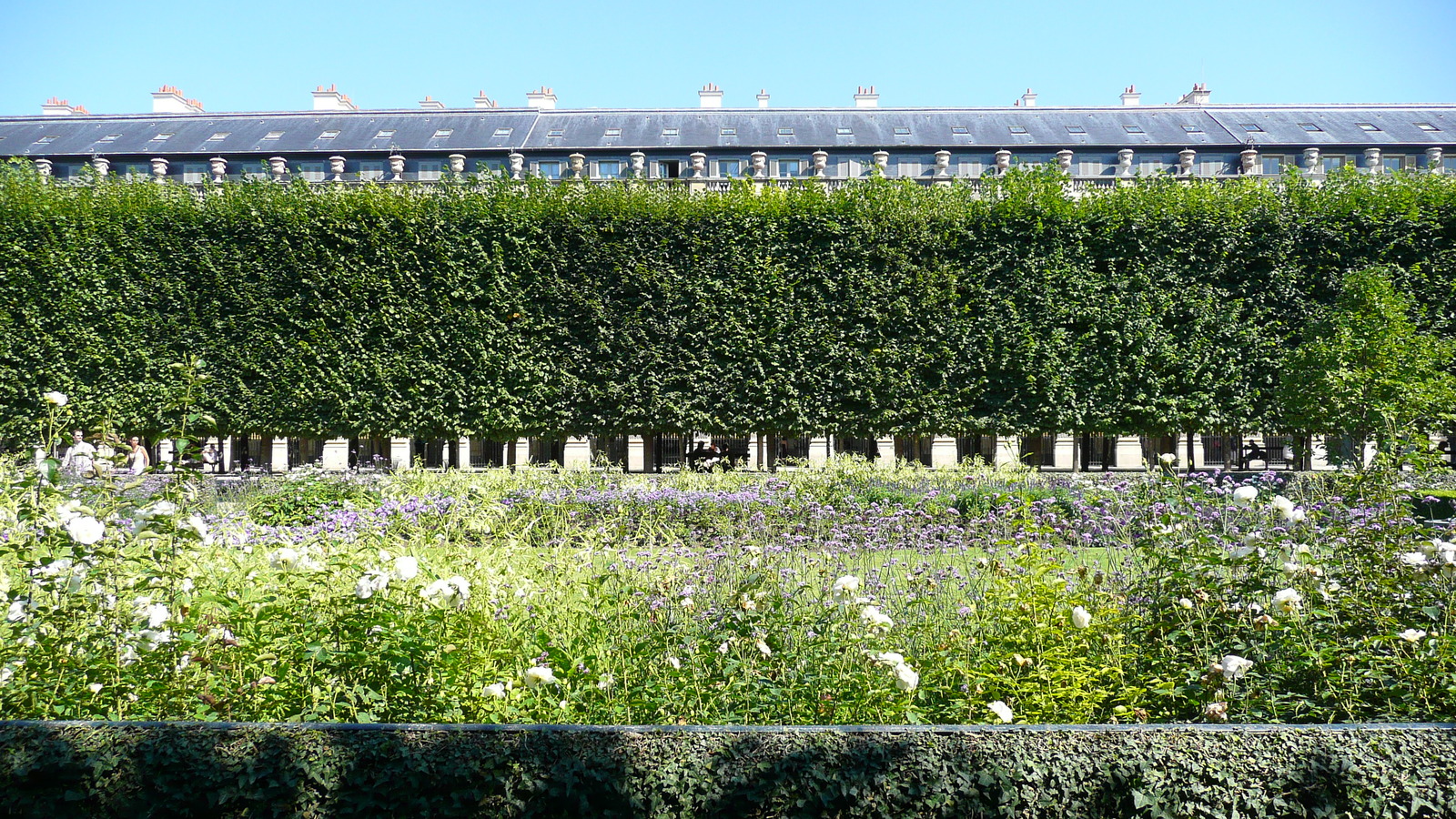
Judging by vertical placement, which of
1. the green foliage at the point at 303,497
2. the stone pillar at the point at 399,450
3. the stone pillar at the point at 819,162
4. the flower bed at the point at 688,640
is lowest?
the stone pillar at the point at 399,450

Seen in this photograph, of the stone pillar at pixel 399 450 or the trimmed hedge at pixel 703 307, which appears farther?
the stone pillar at pixel 399 450

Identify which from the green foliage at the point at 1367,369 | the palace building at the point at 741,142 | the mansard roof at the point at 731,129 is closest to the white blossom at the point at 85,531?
the green foliage at the point at 1367,369

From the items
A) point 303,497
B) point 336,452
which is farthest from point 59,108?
point 303,497

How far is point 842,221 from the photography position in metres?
14.6

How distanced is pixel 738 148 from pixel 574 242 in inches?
539

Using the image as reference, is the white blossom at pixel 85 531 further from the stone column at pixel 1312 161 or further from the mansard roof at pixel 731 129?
the stone column at pixel 1312 161

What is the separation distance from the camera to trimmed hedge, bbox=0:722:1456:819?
7.73ft

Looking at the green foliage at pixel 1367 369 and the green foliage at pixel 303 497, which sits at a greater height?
the green foliage at pixel 1367 369

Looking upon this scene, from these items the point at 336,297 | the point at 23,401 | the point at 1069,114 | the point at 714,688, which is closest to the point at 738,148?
the point at 1069,114

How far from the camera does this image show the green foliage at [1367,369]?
11.4 m

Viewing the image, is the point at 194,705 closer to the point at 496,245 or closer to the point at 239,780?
the point at 239,780

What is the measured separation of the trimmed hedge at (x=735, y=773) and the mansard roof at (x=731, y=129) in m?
25.7

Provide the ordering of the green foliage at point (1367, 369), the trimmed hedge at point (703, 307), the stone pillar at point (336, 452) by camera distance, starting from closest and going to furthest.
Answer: the green foliage at point (1367, 369) < the trimmed hedge at point (703, 307) < the stone pillar at point (336, 452)

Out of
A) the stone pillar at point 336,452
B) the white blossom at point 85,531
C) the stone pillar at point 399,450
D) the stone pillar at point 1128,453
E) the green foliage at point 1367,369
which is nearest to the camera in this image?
the white blossom at point 85,531
